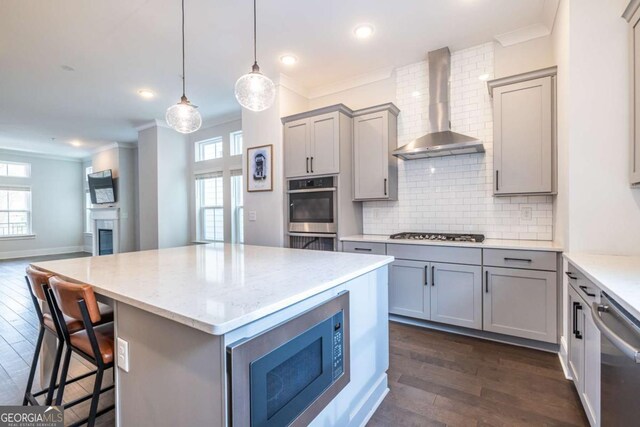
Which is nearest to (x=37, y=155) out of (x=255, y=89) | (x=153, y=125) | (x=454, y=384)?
(x=153, y=125)

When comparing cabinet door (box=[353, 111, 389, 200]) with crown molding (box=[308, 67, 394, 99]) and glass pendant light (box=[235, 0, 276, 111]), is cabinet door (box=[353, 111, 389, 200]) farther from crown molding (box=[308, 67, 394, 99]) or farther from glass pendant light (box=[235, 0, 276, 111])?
glass pendant light (box=[235, 0, 276, 111])

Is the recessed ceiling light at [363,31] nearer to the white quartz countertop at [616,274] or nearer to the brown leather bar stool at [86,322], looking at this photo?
the white quartz countertop at [616,274]

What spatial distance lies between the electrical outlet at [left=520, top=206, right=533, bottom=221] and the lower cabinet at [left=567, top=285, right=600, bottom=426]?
119 centimetres

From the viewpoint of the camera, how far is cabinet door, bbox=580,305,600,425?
145cm

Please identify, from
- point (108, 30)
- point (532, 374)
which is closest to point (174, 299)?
point (532, 374)

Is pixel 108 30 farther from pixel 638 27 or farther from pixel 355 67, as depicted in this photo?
pixel 638 27

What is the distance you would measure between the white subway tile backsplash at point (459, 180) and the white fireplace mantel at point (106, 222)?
6.29 metres

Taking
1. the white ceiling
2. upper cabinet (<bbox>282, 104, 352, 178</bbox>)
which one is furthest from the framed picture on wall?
the white ceiling

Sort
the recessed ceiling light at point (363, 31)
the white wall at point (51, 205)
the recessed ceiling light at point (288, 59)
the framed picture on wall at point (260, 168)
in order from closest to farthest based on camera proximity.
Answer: the recessed ceiling light at point (363, 31) < the recessed ceiling light at point (288, 59) < the framed picture on wall at point (260, 168) < the white wall at point (51, 205)

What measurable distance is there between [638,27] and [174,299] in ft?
9.42

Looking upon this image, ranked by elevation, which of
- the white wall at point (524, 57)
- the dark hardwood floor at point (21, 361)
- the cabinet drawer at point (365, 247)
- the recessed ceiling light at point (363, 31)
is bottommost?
the dark hardwood floor at point (21, 361)

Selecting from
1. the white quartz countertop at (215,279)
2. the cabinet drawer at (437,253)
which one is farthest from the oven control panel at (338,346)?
the cabinet drawer at (437,253)

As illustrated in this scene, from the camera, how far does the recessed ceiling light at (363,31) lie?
2.90 meters

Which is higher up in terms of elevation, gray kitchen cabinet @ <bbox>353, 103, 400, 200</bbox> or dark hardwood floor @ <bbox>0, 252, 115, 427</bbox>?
gray kitchen cabinet @ <bbox>353, 103, 400, 200</bbox>
